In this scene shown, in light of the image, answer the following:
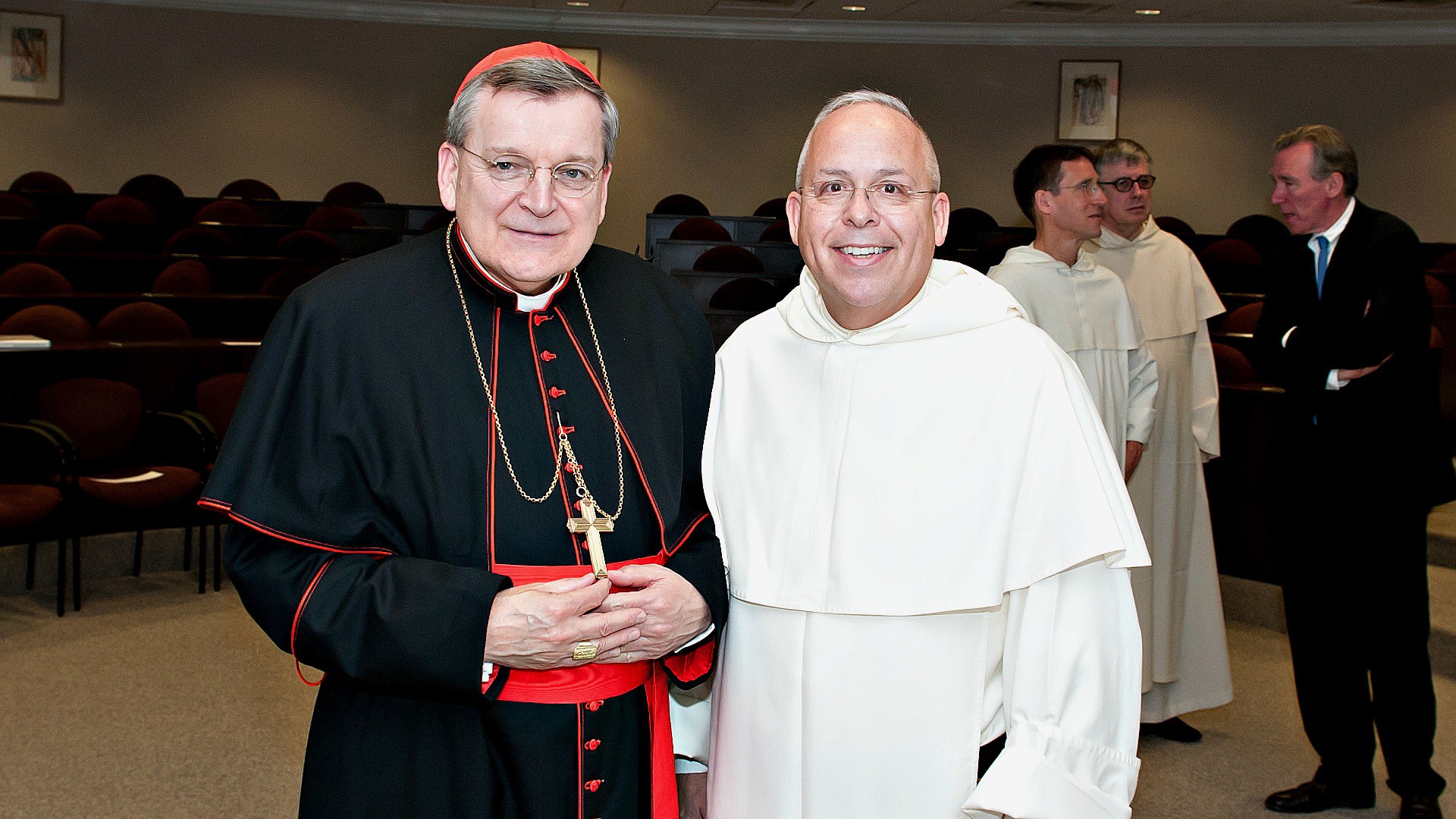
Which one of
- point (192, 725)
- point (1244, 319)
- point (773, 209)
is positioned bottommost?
point (192, 725)

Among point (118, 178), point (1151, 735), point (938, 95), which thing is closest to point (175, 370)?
point (1151, 735)

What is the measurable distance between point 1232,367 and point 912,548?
5.40 m

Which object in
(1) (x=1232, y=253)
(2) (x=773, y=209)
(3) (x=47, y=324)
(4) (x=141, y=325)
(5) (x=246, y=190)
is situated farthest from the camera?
(2) (x=773, y=209)

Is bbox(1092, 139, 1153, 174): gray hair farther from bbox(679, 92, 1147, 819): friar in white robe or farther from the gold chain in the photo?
the gold chain

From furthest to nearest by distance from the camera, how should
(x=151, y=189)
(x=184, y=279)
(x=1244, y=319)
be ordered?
(x=151, y=189) < (x=184, y=279) < (x=1244, y=319)

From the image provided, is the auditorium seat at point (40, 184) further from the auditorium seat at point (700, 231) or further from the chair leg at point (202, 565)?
the chair leg at point (202, 565)

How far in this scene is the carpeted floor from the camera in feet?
12.3

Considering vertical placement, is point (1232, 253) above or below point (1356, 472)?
above

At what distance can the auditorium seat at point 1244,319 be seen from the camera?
8055 mm

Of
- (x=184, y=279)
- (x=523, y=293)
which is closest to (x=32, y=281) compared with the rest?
(x=184, y=279)

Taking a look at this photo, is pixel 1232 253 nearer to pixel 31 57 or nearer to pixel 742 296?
pixel 742 296

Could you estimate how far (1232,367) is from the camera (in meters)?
6.59

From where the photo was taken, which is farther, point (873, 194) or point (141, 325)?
point (141, 325)

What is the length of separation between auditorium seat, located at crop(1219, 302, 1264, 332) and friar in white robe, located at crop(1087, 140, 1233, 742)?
12.5 feet
